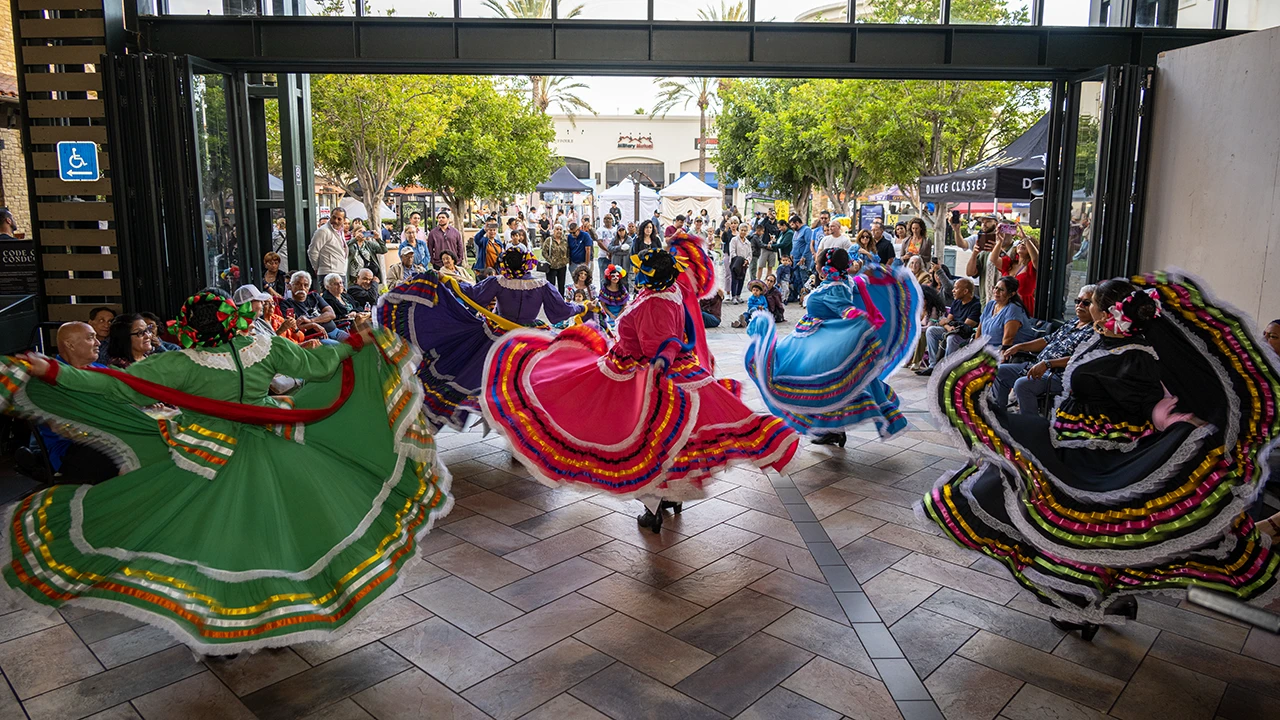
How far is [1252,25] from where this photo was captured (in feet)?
27.6

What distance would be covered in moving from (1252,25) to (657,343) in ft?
24.3

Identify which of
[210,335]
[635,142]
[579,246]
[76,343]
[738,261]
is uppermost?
[635,142]

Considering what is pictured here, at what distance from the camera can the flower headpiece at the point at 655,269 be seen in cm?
493

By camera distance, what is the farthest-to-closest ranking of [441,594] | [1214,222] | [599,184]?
[599,184]
[1214,222]
[441,594]

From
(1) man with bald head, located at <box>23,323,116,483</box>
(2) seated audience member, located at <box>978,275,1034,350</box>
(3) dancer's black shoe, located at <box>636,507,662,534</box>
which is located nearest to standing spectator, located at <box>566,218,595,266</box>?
(2) seated audience member, located at <box>978,275,1034,350</box>

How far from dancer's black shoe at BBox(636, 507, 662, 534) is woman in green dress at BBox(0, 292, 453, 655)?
1.71m

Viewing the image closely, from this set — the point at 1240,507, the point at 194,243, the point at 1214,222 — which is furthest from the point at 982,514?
the point at 194,243

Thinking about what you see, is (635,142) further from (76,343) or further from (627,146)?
(76,343)

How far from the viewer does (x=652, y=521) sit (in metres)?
5.25

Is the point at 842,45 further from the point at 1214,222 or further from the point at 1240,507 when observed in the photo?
the point at 1240,507

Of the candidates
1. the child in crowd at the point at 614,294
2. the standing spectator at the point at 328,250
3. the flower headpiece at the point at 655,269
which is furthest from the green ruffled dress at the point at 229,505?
the standing spectator at the point at 328,250

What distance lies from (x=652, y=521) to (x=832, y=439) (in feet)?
7.76

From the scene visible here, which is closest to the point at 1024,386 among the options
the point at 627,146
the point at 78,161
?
the point at 78,161

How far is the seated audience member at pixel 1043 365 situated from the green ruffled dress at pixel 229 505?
3533mm
